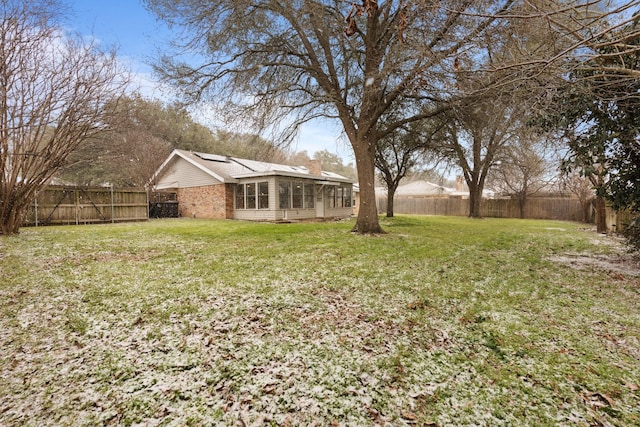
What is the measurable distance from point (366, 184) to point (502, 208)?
1772 cm

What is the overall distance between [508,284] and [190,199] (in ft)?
56.0

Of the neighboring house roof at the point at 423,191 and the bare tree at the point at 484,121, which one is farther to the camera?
the neighboring house roof at the point at 423,191

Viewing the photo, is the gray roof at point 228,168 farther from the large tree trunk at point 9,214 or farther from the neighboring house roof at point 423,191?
the neighboring house roof at point 423,191

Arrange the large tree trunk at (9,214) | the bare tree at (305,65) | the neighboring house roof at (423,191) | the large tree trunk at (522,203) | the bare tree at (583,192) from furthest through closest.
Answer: the neighboring house roof at (423,191)
the large tree trunk at (522,203)
the bare tree at (583,192)
the large tree trunk at (9,214)
the bare tree at (305,65)

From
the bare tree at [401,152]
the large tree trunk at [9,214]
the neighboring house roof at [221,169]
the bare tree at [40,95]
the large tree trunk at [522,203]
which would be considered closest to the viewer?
the bare tree at [40,95]

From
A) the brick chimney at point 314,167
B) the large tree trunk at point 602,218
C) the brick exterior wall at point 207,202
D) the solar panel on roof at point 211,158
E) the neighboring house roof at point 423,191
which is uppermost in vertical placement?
the solar panel on roof at point 211,158

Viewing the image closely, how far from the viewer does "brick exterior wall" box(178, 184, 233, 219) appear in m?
15.8

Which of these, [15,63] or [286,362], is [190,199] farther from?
[286,362]

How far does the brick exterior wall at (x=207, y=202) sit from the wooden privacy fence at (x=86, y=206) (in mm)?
2583

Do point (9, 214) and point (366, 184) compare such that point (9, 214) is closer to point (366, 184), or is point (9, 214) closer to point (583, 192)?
point (366, 184)

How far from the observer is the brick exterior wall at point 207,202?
51.8 ft

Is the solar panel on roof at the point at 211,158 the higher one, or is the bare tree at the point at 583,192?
the solar panel on roof at the point at 211,158

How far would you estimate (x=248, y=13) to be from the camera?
7891 millimetres

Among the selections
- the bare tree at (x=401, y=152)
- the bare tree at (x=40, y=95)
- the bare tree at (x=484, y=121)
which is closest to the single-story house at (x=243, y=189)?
the bare tree at (x=401, y=152)
